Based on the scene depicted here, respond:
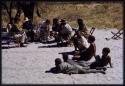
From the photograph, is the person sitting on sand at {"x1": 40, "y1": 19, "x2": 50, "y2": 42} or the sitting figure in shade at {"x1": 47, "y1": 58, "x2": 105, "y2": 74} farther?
the person sitting on sand at {"x1": 40, "y1": 19, "x2": 50, "y2": 42}

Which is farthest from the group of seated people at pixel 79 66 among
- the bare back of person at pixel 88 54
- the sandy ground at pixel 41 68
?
the bare back of person at pixel 88 54

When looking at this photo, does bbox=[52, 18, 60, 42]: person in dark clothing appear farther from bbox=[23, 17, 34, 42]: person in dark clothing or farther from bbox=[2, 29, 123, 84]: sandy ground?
bbox=[23, 17, 34, 42]: person in dark clothing

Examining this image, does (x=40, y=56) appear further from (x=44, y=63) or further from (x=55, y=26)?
(x=55, y=26)

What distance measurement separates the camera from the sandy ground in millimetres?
9469

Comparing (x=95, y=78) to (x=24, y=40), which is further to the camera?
(x=24, y=40)

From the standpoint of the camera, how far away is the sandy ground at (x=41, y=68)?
9.47 metres

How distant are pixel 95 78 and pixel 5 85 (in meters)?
2.25

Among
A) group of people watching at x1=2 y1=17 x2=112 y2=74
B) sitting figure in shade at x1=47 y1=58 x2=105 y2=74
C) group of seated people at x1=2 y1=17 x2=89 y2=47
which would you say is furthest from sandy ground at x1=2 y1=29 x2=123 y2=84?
group of seated people at x1=2 y1=17 x2=89 y2=47

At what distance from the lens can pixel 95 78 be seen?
9617mm

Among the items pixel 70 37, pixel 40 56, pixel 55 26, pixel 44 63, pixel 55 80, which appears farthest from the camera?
pixel 55 26

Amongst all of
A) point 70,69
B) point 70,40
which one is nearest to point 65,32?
point 70,40

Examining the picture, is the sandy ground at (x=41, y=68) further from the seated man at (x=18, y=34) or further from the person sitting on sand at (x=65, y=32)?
the person sitting on sand at (x=65, y=32)

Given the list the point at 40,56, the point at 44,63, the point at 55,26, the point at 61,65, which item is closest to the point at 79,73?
the point at 61,65

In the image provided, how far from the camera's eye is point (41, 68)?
11.0m
